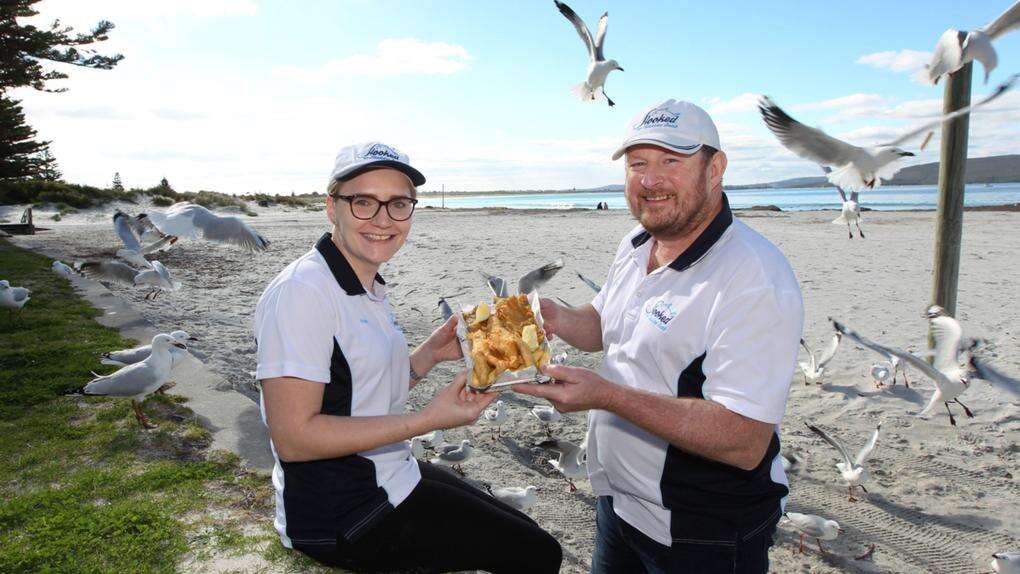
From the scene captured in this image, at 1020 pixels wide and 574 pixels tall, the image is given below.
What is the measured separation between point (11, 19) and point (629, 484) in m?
25.8

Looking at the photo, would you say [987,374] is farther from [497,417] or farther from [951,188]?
[497,417]

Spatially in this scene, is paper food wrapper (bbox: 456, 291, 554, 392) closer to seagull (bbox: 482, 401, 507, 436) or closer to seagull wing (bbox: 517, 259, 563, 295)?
seagull (bbox: 482, 401, 507, 436)

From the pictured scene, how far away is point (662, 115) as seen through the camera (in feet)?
7.68

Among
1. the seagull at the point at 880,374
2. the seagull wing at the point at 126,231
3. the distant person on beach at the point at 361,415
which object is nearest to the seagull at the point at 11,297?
the seagull wing at the point at 126,231

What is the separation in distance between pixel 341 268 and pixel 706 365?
4.52 feet

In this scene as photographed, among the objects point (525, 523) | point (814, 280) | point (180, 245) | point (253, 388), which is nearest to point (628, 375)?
point (525, 523)

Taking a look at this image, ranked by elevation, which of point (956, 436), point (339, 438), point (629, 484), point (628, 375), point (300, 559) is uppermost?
point (628, 375)

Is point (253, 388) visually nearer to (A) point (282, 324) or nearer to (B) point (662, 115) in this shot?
(A) point (282, 324)

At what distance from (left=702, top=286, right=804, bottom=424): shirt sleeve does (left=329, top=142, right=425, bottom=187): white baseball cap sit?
1.34 m

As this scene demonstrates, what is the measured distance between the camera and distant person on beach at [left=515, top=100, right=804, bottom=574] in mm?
2033

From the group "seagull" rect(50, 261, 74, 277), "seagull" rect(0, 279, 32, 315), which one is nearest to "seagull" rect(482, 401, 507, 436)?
"seagull" rect(0, 279, 32, 315)

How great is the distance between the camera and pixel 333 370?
2143mm

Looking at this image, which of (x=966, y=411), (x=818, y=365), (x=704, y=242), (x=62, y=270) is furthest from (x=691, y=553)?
(x=62, y=270)

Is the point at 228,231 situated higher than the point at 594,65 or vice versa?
the point at 594,65
